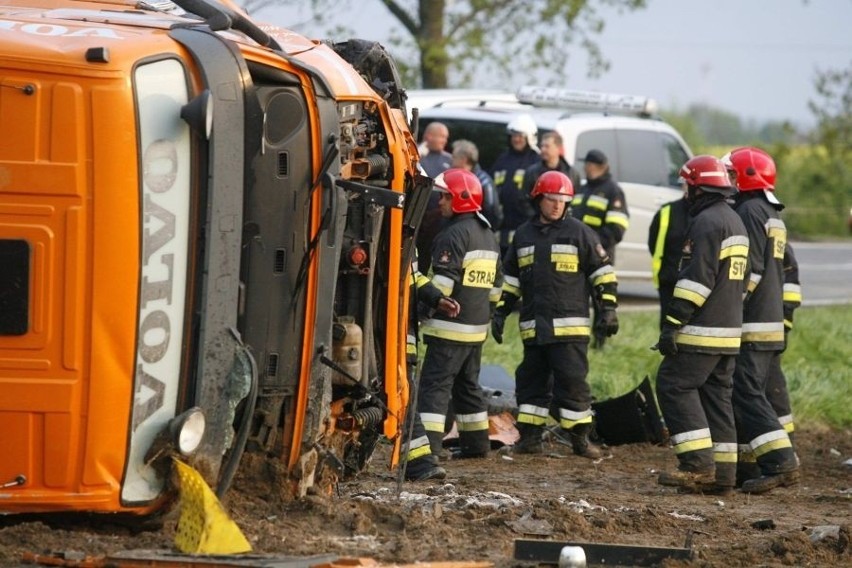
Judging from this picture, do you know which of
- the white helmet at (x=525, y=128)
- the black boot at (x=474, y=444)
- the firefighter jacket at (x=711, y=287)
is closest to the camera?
the firefighter jacket at (x=711, y=287)

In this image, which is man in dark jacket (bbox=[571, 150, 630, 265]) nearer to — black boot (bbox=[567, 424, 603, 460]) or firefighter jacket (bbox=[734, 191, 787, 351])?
black boot (bbox=[567, 424, 603, 460])

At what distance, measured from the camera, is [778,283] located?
9.38 m

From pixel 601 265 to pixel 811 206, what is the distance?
22725 millimetres

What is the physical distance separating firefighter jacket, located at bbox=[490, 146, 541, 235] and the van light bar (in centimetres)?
280

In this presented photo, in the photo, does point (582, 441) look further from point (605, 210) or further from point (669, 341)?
point (605, 210)

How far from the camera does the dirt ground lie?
5879mm

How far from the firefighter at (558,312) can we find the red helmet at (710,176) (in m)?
1.33

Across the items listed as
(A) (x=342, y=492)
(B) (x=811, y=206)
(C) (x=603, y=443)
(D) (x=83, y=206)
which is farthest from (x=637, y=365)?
(B) (x=811, y=206)

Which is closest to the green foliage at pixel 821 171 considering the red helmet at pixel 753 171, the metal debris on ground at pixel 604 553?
the red helmet at pixel 753 171

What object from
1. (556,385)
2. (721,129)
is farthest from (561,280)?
(721,129)

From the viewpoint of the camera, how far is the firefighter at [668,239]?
453 inches

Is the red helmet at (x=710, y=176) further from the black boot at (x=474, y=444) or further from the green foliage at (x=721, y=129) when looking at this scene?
the green foliage at (x=721, y=129)

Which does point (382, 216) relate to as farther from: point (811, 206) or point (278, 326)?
point (811, 206)

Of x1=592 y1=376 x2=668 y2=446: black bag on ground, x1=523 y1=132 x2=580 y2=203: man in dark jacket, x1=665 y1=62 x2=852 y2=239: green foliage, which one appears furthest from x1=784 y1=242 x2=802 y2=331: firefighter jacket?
x1=665 y1=62 x2=852 y2=239: green foliage
